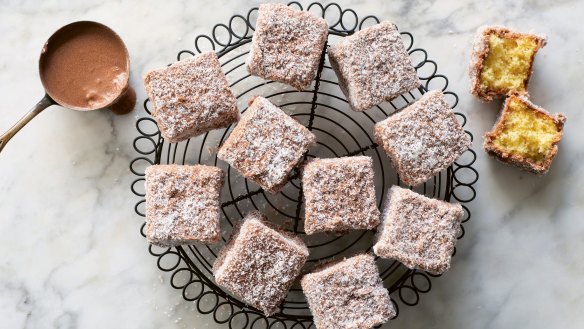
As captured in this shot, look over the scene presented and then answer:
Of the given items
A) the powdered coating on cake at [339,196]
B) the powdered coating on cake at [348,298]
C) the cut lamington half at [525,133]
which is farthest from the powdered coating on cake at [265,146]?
the cut lamington half at [525,133]

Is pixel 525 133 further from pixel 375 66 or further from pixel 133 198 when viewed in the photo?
pixel 133 198

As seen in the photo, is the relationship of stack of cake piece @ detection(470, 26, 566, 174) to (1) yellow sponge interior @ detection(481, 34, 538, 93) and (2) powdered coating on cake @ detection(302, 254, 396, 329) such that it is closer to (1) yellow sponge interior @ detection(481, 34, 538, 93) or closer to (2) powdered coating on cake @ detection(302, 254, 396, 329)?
(1) yellow sponge interior @ detection(481, 34, 538, 93)

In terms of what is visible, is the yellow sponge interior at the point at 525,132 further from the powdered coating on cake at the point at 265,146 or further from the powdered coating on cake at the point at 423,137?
the powdered coating on cake at the point at 265,146

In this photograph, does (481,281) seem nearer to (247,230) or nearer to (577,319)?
(577,319)

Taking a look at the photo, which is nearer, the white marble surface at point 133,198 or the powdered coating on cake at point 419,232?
the powdered coating on cake at point 419,232

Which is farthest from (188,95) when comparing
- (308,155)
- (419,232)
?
(419,232)

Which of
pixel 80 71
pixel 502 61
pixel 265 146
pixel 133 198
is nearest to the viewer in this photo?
pixel 265 146

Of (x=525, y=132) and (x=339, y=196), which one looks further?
(x=525, y=132)
